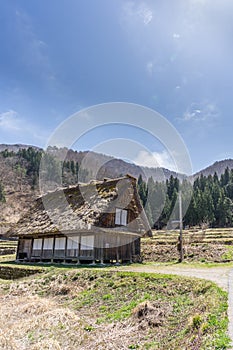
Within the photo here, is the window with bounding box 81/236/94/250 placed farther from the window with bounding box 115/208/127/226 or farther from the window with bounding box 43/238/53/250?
the window with bounding box 43/238/53/250

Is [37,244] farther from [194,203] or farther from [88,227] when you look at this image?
[194,203]

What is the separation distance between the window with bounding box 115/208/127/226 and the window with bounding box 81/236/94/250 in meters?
2.24

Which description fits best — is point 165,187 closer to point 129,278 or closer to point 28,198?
point 28,198

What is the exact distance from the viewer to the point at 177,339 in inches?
232

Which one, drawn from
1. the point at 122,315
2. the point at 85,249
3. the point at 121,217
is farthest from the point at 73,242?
the point at 122,315

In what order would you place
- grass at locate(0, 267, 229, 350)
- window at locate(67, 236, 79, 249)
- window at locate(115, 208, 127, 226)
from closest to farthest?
grass at locate(0, 267, 229, 350) < window at locate(67, 236, 79, 249) < window at locate(115, 208, 127, 226)

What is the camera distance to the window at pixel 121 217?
65.8 feet

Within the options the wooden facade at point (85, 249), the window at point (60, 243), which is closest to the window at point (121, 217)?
the wooden facade at point (85, 249)

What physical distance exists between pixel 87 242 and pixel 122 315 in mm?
10701

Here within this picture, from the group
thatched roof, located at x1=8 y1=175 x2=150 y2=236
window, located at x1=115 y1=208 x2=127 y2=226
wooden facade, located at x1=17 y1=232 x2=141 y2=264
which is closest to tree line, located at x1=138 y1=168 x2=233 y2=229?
thatched roof, located at x1=8 y1=175 x2=150 y2=236

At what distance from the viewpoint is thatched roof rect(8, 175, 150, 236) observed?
1859cm

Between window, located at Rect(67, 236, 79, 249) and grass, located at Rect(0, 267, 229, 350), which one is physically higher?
window, located at Rect(67, 236, 79, 249)

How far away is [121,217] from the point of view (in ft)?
67.1

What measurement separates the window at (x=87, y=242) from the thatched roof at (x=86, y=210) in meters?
1.09
